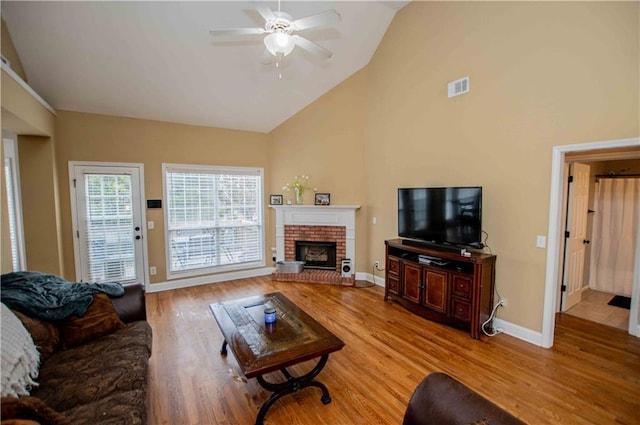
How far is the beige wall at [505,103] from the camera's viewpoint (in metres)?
2.43

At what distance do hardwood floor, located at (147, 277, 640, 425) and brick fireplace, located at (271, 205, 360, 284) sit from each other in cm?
144

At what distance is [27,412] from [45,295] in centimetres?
128

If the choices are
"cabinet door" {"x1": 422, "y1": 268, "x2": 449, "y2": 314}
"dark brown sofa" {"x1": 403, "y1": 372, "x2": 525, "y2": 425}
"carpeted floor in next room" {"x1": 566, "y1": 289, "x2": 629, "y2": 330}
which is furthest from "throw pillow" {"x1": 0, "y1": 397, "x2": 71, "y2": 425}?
"carpeted floor in next room" {"x1": 566, "y1": 289, "x2": 629, "y2": 330}

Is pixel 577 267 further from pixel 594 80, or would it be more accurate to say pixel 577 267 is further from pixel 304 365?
pixel 304 365

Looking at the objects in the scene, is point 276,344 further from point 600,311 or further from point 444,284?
point 600,311

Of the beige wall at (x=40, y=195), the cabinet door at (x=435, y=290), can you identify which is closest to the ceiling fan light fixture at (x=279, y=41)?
the cabinet door at (x=435, y=290)

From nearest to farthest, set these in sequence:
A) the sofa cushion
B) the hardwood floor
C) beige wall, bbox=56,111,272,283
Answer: the sofa cushion < the hardwood floor < beige wall, bbox=56,111,272,283

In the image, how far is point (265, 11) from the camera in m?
2.14

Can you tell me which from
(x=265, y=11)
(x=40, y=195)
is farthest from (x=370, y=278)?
(x=40, y=195)

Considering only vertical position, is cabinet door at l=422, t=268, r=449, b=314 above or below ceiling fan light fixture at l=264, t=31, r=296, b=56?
below

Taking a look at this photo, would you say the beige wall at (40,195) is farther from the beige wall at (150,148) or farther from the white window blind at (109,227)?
the white window blind at (109,227)

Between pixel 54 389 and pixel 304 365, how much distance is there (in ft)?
5.78

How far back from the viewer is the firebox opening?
17.4 feet

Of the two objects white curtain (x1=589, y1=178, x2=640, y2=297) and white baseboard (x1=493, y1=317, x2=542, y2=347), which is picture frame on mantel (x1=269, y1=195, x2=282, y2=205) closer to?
white baseboard (x1=493, y1=317, x2=542, y2=347)
